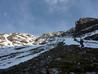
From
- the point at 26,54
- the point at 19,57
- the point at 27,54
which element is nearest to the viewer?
the point at 19,57

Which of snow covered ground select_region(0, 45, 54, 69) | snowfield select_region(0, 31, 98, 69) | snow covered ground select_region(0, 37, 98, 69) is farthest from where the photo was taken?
snowfield select_region(0, 31, 98, 69)

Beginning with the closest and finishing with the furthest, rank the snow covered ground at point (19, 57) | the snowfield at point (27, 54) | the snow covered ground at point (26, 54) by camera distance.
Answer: the snow covered ground at point (19, 57) < the snow covered ground at point (26, 54) < the snowfield at point (27, 54)

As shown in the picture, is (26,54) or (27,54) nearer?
(27,54)

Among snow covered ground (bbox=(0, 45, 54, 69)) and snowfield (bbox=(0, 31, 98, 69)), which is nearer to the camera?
snow covered ground (bbox=(0, 45, 54, 69))

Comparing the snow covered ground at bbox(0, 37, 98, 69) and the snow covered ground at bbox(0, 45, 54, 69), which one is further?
the snow covered ground at bbox(0, 37, 98, 69)

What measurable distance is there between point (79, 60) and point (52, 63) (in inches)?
208

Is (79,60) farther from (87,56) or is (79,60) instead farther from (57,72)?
(57,72)

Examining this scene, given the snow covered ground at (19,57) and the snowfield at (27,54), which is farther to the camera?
the snowfield at (27,54)

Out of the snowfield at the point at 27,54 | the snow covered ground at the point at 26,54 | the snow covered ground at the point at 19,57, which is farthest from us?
the snowfield at the point at 27,54

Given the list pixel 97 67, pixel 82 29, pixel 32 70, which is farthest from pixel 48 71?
pixel 82 29

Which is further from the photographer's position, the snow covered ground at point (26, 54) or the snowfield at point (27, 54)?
the snowfield at point (27, 54)

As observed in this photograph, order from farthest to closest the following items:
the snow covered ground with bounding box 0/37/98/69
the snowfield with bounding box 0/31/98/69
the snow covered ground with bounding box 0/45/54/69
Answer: the snowfield with bounding box 0/31/98/69
the snow covered ground with bounding box 0/37/98/69
the snow covered ground with bounding box 0/45/54/69

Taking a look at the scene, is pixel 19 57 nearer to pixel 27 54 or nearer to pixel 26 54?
pixel 27 54

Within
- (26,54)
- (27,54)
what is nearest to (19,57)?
(27,54)
